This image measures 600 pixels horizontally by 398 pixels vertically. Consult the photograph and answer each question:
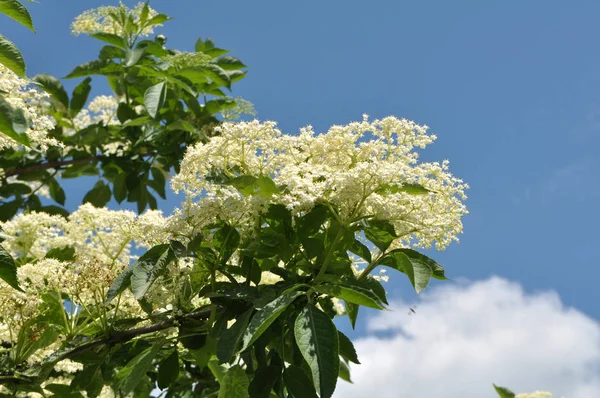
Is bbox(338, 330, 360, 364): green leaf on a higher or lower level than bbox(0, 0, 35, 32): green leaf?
lower

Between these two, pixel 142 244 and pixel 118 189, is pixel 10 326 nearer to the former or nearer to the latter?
pixel 142 244

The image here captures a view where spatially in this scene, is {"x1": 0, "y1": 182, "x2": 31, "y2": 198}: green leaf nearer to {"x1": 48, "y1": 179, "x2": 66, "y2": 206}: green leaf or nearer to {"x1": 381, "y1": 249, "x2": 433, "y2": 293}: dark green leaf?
{"x1": 48, "y1": 179, "x2": 66, "y2": 206}: green leaf

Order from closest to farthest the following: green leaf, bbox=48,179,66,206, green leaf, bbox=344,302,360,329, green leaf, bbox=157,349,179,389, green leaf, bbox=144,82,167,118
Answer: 1. green leaf, bbox=344,302,360,329
2. green leaf, bbox=157,349,179,389
3. green leaf, bbox=144,82,167,118
4. green leaf, bbox=48,179,66,206

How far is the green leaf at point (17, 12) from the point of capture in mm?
1671

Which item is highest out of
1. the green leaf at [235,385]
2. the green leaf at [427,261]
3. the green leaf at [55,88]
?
the green leaf at [55,88]

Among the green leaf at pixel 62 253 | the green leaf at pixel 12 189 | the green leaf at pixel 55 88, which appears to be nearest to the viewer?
the green leaf at pixel 62 253

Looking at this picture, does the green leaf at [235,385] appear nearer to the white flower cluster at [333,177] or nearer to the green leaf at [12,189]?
the white flower cluster at [333,177]

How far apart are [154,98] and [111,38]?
0.79m

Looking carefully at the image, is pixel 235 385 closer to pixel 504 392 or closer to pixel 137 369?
pixel 137 369

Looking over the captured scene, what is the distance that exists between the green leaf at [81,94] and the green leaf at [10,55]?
7.91 feet

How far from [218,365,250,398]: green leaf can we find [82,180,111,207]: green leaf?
9.07ft

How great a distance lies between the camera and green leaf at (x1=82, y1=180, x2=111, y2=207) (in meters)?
4.29

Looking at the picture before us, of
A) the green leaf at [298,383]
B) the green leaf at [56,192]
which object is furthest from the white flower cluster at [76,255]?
the green leaf at [56,192]

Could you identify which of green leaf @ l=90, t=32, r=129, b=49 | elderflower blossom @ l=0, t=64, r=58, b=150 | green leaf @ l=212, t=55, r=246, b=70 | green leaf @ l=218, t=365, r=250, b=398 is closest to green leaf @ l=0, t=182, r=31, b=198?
green leaf @ l=90, t=32, r=129, b=49
